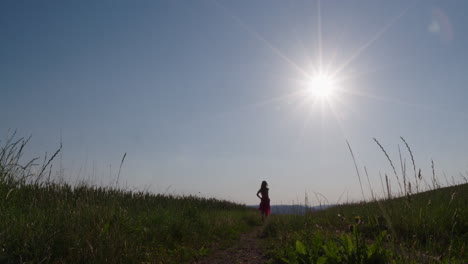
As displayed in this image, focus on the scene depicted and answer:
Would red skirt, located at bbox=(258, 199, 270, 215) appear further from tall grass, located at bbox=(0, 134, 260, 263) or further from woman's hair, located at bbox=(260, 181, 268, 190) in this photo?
tall grass, located at bbox=(0, 134, 260, 263)

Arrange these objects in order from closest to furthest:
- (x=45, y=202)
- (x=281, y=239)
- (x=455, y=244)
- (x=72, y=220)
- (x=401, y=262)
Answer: (x=401, y=262) → (x=72, y=220) → (x=455, y=244) → (x=45, y=202) → (x=281, y=239)

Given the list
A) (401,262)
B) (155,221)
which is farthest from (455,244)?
(155,221)

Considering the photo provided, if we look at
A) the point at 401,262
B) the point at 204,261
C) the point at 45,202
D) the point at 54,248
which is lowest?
the point at 204,261

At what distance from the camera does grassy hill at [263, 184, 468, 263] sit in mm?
2875

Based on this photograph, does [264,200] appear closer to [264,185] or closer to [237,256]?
[264,185]

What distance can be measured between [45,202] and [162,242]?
2.34m

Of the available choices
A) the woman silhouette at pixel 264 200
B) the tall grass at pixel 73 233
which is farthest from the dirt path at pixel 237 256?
the woman silhouette at pixel 264 200

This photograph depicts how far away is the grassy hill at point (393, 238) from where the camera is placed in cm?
A: 287

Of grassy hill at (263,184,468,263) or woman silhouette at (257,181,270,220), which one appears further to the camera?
woman silhouette at (257,181,270,220)

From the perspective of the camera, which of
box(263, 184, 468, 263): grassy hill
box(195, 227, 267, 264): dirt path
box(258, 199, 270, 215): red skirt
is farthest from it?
box(258, 199, 270, 215): red skirt

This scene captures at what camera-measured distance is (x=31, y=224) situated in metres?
3.58

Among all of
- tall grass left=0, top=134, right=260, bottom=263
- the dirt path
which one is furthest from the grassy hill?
tall grass left=0, top=134, right=260, bottom=263

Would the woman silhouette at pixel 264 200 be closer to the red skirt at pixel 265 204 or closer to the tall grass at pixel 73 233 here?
the red skirt at pixel 265 204

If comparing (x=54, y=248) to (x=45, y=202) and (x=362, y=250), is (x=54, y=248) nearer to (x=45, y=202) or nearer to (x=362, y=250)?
(x=45, y=202)
